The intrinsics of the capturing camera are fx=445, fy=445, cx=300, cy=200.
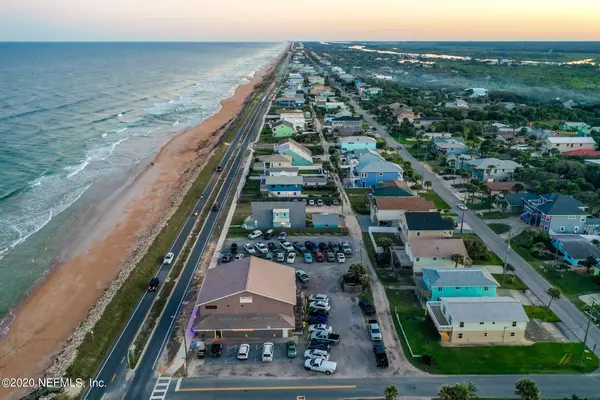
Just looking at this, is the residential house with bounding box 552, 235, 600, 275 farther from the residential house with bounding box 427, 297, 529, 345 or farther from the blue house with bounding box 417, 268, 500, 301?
the residential house with bounding box 427, 297, 529, 345

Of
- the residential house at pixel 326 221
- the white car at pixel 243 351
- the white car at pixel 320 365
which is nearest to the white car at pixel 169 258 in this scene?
the white car at pixel 243 351

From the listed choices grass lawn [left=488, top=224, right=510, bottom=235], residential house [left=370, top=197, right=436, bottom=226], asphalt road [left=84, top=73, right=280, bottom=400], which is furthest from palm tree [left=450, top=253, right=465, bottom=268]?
asphalt road [left=84, top=73, right=280, bottom=400]

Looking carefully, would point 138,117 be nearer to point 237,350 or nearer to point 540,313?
point 237,350

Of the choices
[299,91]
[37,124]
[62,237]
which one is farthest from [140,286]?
[299,91]

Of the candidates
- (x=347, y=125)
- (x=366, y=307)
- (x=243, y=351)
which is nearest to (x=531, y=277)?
(x=366, y=307)

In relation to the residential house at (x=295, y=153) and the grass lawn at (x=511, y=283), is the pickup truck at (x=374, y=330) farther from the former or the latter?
the residential house at (x=295, y=153)

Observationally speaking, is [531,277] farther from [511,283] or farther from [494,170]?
[494,170]

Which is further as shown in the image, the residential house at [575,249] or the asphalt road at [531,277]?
the residential house at [575,249]
